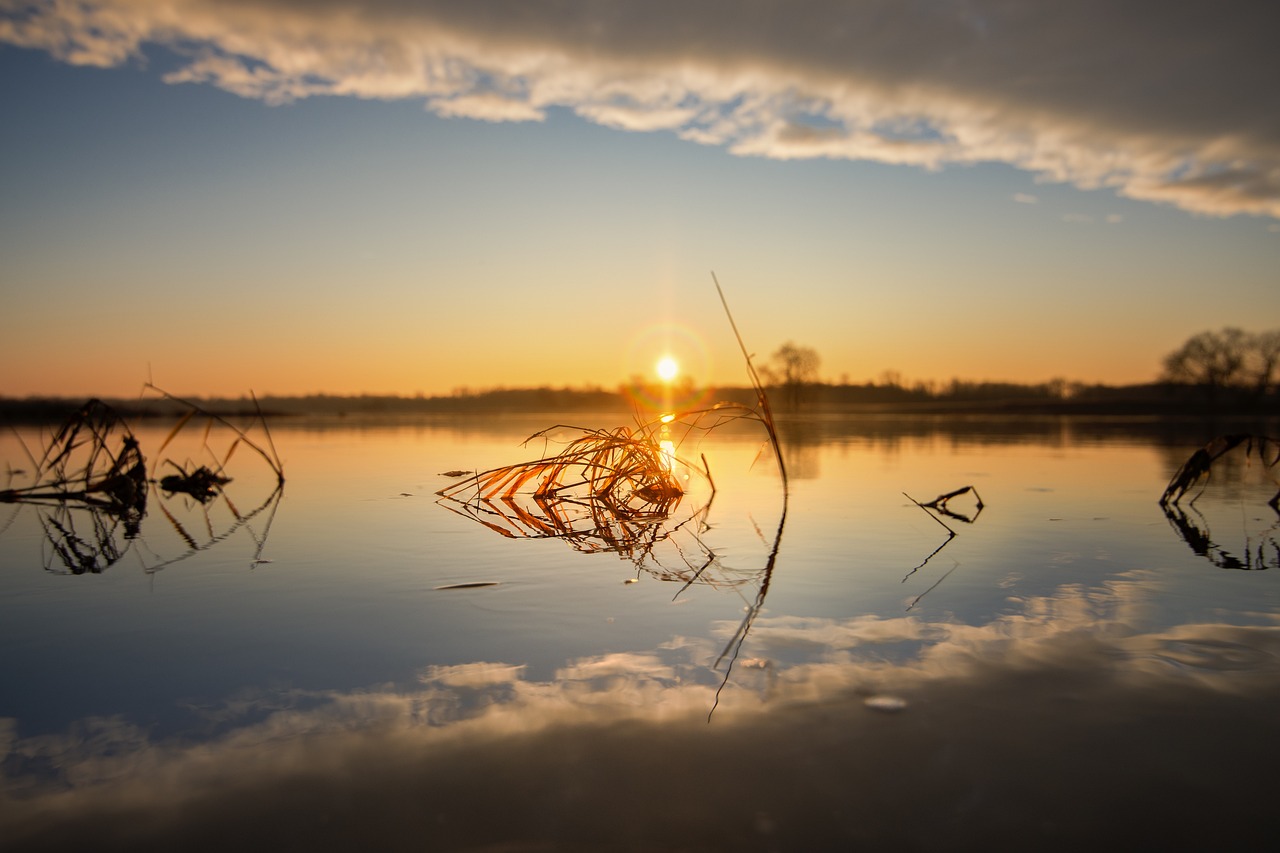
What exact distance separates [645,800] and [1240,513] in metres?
6.69

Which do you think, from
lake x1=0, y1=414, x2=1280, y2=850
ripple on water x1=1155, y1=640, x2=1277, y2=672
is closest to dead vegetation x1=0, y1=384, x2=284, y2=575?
lake x1=0, y1=414, x2=1280, y2=850

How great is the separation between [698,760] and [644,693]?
436 mm

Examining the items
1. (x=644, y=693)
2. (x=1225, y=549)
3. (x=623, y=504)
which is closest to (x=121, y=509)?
(x=623, y=504)

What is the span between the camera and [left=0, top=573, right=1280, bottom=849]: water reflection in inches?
60.5

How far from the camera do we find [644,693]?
87.4 inches

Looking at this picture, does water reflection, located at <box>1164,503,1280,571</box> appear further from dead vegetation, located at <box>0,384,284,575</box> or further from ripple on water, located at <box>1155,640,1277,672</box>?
dead vegetation, located at <box>0,384,284,575</box>

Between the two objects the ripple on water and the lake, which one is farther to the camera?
the ripple on water

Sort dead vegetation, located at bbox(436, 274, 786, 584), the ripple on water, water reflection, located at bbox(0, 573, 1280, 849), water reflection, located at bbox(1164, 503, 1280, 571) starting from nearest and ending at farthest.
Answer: water reflection, located at bbox(0, 573, 1280, 849)
the ripple on water
water reflection, located at bbox(1164, 503, 1280, 571)
dead vegetation, located at bbox(436, 274, 786, 584)

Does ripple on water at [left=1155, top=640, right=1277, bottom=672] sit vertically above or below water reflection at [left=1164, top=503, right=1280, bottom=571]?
above

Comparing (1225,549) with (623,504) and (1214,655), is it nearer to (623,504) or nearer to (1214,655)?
(1214,655)

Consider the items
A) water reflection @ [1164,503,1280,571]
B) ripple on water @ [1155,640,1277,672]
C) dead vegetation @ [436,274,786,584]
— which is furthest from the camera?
dead vegetation @ [436,274,786,584]

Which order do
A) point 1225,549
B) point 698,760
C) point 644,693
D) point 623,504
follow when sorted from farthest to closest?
point 623,504 < point 1225,549 < point 644,693 < point 698,760

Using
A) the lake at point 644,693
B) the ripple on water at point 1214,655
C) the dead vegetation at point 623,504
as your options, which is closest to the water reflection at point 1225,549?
the lake at point 644,693

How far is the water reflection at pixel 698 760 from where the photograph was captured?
154 cm
